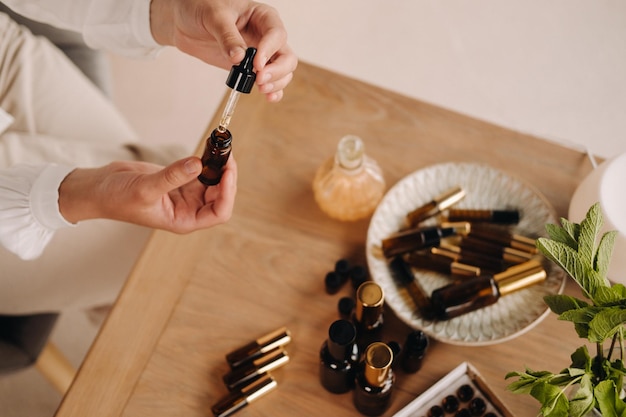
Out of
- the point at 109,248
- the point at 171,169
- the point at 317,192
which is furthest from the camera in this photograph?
the point at 109,248

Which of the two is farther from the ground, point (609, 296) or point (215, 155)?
point (609, 296)

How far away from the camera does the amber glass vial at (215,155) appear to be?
2.04 feet

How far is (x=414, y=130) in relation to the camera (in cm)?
86

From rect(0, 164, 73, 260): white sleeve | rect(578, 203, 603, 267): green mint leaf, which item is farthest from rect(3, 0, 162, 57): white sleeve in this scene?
rect(578, 203, 603, 267): green mint leaf

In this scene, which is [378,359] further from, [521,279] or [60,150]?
[60,150]

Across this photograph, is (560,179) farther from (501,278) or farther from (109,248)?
(109,248)

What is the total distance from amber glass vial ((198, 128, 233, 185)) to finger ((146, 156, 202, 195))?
0.02 meters

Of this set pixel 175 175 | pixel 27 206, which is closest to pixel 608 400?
pixel 175 175

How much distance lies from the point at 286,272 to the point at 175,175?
0.73 ft

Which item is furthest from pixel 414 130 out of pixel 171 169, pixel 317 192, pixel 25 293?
pixel 25 293

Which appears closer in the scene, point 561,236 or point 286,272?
point 561,236

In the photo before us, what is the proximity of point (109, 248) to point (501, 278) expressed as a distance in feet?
1.93

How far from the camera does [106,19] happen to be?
838 mm

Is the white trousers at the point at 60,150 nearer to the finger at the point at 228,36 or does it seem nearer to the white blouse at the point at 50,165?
the white blouse at the point at 50,165
